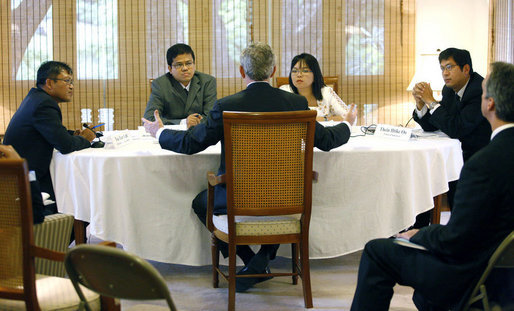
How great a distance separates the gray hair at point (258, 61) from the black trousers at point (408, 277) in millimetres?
1151

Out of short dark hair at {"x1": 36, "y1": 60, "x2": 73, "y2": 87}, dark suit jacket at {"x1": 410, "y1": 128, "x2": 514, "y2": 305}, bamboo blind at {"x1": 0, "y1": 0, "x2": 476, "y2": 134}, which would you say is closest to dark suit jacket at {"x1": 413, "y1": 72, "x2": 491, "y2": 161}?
dark suit jacket at {"x1": 410, "y1": 128, "x2": 514, "y2": 305}

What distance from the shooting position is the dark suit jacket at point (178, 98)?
4520mm

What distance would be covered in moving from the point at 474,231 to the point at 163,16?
5299 mm

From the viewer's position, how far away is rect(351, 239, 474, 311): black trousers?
1937 millimetres

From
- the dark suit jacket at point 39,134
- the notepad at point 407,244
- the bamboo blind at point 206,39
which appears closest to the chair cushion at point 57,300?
A: the notepad at point 407,244

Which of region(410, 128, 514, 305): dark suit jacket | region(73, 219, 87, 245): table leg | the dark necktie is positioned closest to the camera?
region(410, 128, 514, 305): dark suit jacket

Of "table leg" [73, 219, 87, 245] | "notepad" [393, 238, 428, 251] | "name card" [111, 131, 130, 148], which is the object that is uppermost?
"name card" [111, 131, 130, 148]

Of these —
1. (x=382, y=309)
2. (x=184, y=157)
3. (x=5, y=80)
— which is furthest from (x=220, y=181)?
(x=5, y=80)

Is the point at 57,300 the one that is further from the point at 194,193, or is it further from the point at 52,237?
the point at 194,193

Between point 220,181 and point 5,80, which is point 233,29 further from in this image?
point 220,181

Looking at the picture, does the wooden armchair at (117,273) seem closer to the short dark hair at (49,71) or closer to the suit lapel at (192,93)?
the short dark hair at (49,71)

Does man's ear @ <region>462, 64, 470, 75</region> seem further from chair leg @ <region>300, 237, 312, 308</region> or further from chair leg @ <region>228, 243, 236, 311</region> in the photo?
chair leg @ <region>228, 243, 236, 311</region>

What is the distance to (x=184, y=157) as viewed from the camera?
3.19m

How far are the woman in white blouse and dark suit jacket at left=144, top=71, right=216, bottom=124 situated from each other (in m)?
0.65
